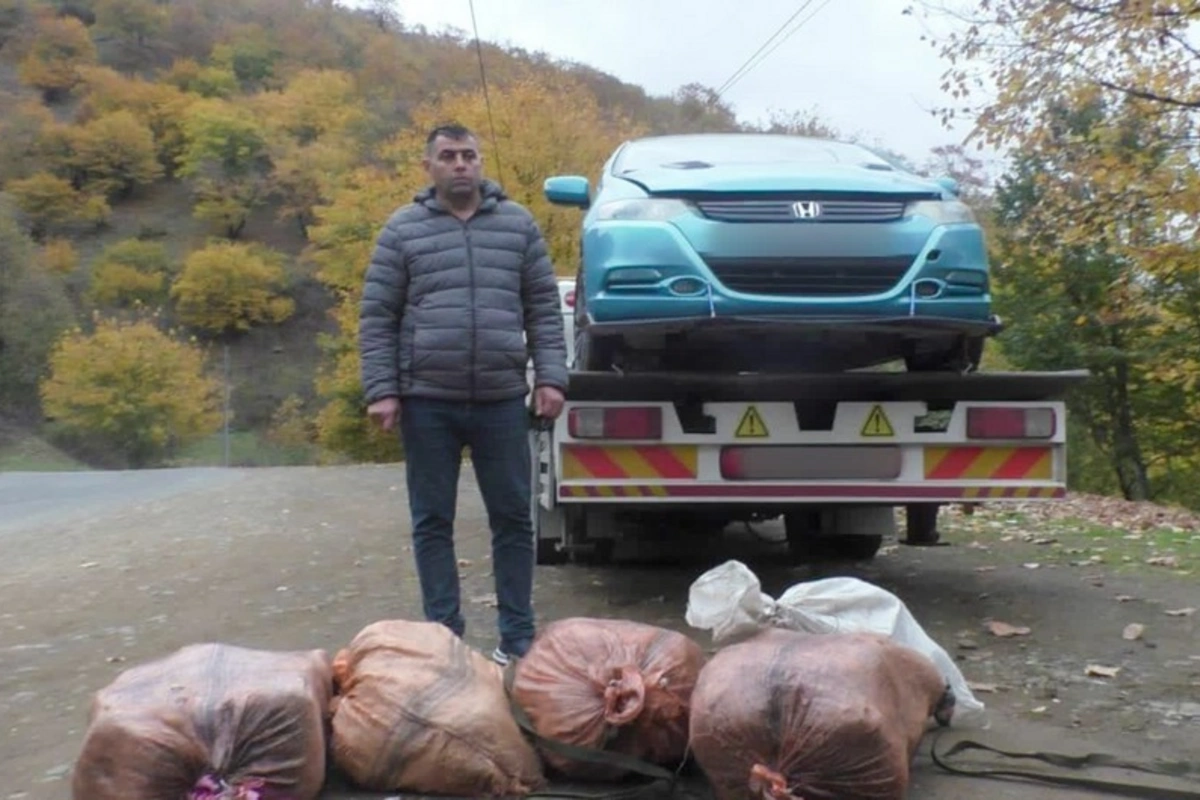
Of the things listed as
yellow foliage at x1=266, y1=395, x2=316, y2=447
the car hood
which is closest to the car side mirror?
the car hood

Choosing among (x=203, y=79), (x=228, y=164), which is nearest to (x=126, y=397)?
(x=228, y=164)

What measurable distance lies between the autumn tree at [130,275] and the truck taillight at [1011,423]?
82736 millimetres

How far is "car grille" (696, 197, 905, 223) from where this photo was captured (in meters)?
5.88

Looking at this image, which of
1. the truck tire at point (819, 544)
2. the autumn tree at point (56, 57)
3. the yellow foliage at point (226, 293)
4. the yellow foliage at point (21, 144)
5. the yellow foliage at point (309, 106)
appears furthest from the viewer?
the autumn tree at point (56, 57)

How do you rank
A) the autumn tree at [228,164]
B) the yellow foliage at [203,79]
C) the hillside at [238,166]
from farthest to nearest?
the yellow foliage at [203,79]
the autumn tree at [228,164]
the hillside at [238,166]

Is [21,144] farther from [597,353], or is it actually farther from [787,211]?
[787,211]

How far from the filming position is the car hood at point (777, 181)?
5.95 metres

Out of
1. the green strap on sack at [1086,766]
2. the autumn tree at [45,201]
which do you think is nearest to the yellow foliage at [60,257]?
the autumn tree at [45,201]

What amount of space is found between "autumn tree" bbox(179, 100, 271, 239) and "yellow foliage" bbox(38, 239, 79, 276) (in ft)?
29.9

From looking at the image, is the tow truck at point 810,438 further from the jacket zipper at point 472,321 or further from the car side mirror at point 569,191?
the car side mirror at point 569,191

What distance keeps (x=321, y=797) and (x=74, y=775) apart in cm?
65

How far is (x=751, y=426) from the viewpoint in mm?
5992

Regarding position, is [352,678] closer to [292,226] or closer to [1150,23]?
[1150,23]

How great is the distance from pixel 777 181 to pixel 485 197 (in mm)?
1409
